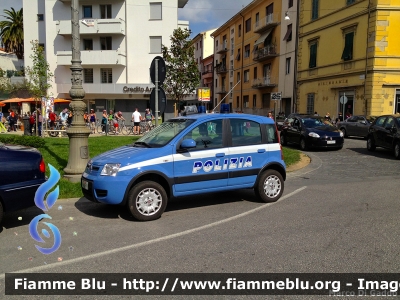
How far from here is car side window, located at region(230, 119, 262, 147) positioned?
6.70 meters

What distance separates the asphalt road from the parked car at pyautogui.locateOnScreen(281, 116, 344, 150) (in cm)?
750

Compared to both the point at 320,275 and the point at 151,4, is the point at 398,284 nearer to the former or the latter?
the point at 320,275

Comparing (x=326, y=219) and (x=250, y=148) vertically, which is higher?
(x=250, y=148)

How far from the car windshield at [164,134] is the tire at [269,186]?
184cm

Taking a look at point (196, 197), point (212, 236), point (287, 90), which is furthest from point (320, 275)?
point (287, 90)

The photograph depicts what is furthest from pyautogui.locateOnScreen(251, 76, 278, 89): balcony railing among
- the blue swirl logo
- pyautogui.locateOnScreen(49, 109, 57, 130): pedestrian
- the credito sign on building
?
the blue swirl logo

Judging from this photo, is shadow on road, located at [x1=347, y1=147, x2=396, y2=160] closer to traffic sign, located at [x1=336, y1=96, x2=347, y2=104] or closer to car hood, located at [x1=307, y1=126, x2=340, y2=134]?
car hood, located at [x1=307, y1=126, x2=340, y2=134]

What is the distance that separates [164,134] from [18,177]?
8.15 feet

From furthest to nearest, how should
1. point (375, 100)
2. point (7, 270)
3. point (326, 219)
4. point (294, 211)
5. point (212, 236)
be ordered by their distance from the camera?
point (375, 100), point (294, 211), point (326, 219), point (212, 236), point (7, 270)

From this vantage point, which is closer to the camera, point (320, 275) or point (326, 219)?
point (320, 275)

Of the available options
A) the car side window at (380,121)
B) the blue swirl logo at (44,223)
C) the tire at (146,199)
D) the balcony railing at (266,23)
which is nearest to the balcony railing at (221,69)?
the balcony railing at (266,23)

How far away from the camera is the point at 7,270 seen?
13.4 ft

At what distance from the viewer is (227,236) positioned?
5.11m

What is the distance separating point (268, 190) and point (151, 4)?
32.7 metres
